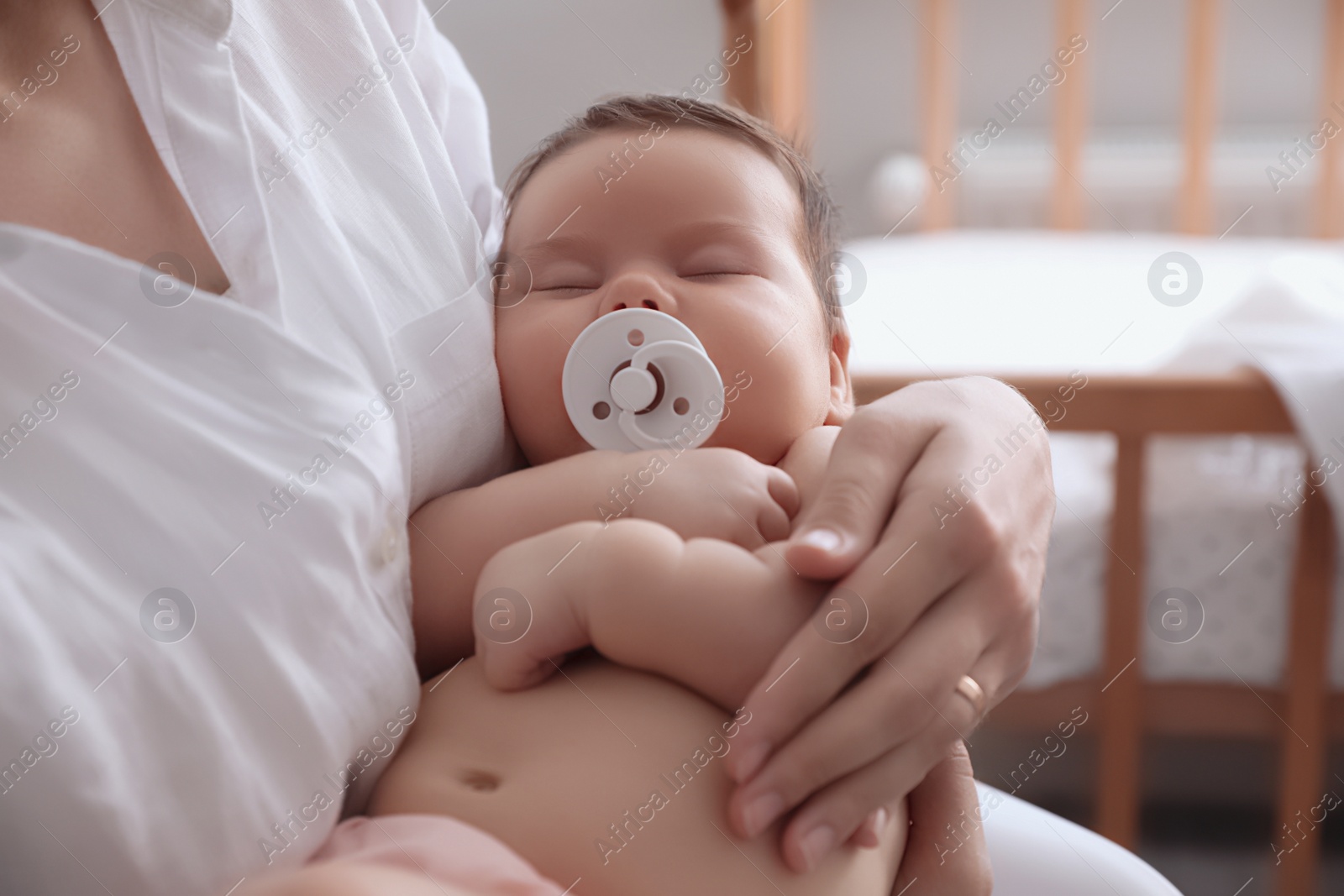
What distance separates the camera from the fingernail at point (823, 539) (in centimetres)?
50

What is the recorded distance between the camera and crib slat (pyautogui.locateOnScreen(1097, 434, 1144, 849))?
1195 millimetres

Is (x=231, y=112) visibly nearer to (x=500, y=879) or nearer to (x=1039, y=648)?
(x=500, y=879)

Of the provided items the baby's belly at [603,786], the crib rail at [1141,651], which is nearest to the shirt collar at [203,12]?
the baby's belly at [603,786]

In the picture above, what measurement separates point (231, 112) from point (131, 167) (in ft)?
0.17

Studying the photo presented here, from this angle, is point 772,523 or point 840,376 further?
point 840,376

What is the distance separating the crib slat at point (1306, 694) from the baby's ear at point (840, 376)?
2.30ft

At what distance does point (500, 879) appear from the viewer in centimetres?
45

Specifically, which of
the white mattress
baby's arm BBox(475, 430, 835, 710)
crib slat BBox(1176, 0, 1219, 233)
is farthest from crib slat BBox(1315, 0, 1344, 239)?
baby's arm BBox(475, 430, 835, 710)

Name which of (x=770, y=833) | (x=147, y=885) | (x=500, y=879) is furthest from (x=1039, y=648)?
(x=147, y=885)

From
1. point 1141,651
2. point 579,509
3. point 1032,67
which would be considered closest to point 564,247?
point 579,509

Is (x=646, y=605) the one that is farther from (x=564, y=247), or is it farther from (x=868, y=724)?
(x=564, y=247)

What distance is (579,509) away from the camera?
0.59 m

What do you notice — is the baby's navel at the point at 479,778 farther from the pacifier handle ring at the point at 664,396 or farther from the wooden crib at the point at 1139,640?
the wooden crib at the point at 1139,640

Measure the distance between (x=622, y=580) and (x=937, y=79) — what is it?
264 cm
